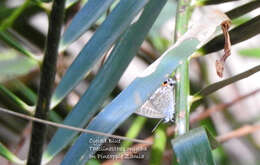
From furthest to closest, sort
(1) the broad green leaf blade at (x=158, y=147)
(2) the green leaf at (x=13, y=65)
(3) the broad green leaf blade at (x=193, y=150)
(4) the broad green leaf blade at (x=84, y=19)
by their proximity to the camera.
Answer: (2) the green leaf at (x=13, y=65) → (1) the broad green leaf blade at (x=158, y=147) → (4) the broad green leaf blade at (x=84, y=19) → (3) the broad green leaf blade at (x=193, y=150)

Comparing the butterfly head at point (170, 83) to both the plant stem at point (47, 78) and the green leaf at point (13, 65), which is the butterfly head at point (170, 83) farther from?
the green leaf at point (13, 65)

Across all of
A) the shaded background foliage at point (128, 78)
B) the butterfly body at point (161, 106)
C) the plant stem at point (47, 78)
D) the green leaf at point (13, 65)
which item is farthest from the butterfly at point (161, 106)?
the green leaf at point (13, 65)

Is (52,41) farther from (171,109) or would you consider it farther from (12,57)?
(12,57)

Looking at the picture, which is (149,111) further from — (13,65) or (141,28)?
(13,65)

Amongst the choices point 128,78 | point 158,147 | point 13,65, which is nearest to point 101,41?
point 158,147

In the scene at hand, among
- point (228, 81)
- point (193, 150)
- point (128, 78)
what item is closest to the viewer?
point (193, 150)

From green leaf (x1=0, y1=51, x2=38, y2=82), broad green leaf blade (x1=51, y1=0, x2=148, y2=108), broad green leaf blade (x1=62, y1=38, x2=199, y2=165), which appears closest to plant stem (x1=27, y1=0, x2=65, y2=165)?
broad green leaf blade (x1=51, y1=0, x2=148, y2=108)
